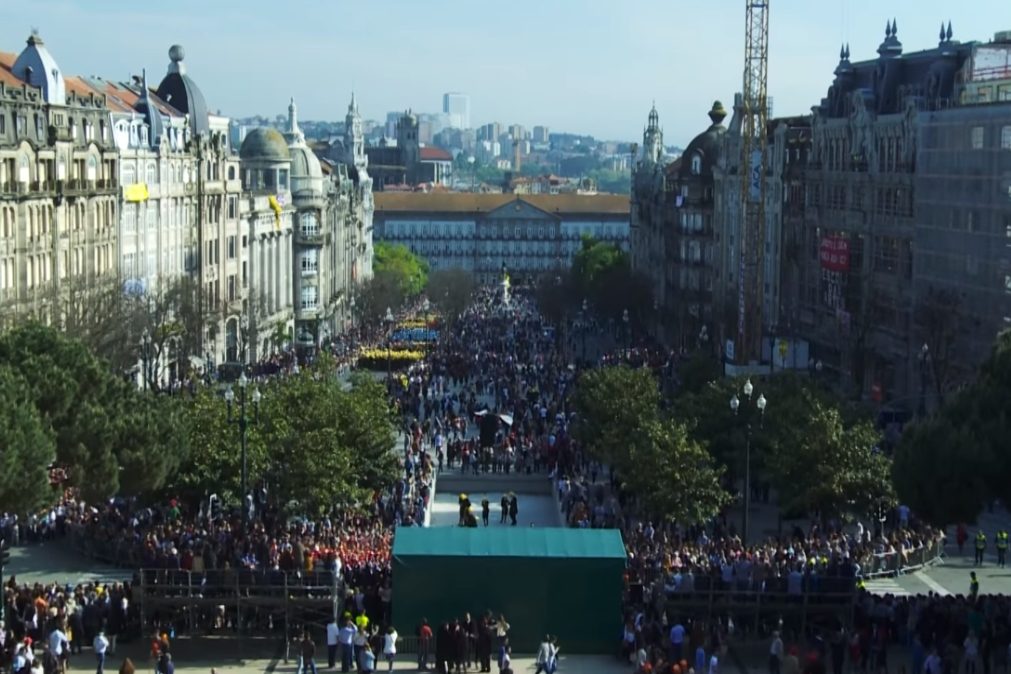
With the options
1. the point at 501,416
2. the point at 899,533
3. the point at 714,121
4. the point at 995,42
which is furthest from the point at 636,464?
the point at 714,121

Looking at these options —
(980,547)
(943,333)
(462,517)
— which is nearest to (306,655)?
(462,517)

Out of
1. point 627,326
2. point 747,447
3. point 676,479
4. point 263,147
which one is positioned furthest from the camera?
point 627,326

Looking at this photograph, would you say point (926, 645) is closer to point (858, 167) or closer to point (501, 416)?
point (501, 416)

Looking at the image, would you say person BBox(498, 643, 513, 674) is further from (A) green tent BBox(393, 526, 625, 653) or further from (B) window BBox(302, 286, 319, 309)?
(B) window BBox(302, 286, 319, 309)

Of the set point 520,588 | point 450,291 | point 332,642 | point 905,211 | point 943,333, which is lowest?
point 450,291

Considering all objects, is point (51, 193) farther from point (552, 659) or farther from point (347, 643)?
point (552, 659)

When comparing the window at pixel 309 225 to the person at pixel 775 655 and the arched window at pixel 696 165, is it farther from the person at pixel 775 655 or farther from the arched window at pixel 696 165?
the person at pixel 775 655
